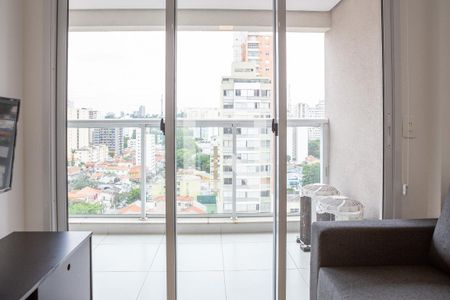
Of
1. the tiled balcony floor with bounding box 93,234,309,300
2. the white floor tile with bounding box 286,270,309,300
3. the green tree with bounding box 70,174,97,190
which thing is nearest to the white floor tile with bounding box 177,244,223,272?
the tiled balcony floor with bounding box 93,234,309,300

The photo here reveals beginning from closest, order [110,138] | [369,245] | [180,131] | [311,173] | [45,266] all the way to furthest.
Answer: [45,266] < [369,245] < [180,131] < [110,138] < [311,173]

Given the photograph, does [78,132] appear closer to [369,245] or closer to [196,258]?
[196,258]

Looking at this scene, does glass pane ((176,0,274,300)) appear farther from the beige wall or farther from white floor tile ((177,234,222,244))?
the beige wall

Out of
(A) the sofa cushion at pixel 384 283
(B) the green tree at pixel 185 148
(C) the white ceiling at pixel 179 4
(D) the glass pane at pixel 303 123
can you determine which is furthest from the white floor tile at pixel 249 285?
(C) the white ceiling at pixel 179 4

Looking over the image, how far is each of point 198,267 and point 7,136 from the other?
1569mm

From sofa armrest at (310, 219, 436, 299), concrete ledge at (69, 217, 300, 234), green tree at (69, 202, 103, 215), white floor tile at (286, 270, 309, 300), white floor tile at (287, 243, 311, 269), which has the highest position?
green tree at (69, 202, 103, 215)

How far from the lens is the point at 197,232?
100 inches

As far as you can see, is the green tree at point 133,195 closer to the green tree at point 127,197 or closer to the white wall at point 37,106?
the green tree at point 127,197

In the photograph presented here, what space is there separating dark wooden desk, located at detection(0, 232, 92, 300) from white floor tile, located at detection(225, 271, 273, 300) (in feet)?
3.30

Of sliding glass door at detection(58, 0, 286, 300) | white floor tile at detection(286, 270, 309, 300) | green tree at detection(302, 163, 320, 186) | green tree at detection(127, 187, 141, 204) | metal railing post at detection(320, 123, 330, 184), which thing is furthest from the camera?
metal railing post at detection(320, 123, 330, 184)

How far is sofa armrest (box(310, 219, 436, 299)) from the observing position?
1.68 meters

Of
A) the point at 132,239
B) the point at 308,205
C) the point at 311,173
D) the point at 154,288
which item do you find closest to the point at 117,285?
the point at 154,288

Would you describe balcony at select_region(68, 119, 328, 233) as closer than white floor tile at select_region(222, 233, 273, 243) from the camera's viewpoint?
Yes

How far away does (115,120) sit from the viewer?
2.35 metres
